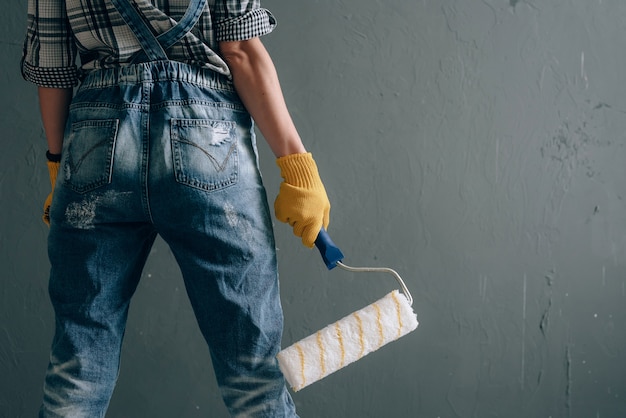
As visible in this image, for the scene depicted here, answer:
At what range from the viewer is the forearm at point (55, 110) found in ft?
2.84

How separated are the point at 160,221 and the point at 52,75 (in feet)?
0.92

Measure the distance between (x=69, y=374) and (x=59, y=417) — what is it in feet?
0.19

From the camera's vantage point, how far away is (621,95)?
127 cm

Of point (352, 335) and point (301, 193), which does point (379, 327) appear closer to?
point (352, 335)

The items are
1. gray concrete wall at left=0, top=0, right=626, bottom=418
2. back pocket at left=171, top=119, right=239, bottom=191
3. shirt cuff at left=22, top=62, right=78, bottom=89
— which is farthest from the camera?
gray concrete wall at left=0, top=0, right=626, bottom=418

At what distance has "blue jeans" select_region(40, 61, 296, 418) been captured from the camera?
732mm

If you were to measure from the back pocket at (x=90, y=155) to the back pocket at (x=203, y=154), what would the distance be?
81mm

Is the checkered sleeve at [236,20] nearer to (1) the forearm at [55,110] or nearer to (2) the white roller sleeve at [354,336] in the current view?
(1) the forearm at [55,110]

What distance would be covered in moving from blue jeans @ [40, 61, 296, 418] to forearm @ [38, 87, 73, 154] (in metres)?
0.10

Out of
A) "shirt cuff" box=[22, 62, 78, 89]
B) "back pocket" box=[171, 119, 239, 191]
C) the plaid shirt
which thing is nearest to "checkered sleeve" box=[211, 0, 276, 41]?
the plaid shirt

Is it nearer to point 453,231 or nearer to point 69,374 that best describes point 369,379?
point 453,231

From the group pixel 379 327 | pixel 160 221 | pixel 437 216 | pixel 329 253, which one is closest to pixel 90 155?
pixel 160 221

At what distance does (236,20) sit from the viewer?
2.56ft

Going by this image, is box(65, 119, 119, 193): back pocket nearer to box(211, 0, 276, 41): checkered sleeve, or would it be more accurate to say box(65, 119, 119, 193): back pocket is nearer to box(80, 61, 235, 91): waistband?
box(80, 61, 235, 91): waistband
